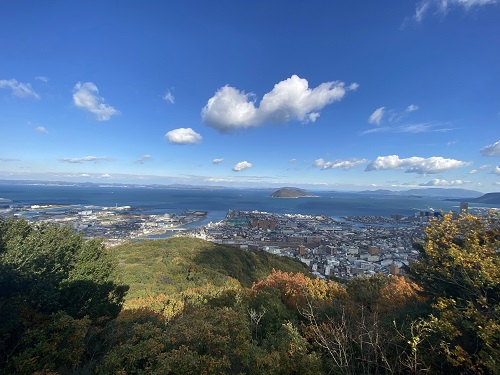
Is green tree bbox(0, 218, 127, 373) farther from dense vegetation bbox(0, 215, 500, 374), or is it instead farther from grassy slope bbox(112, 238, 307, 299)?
grassy slope bbox(112, 238, 307, 299)

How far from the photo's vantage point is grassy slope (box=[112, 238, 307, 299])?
53.6 feet

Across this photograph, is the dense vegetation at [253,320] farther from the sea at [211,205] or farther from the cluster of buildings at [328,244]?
the sea at [211,205]

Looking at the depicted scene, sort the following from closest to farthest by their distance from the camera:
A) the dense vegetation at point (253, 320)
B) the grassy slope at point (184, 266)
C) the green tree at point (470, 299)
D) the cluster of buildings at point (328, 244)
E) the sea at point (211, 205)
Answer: the green tree at point (470, 299) → the dense vegetation at point (253, 320) → the grassy slope at point (184, 266) → the cluster of buildings at point (328, 244) → the sea at point (211, 205)

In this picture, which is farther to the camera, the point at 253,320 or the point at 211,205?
the point at 211,205

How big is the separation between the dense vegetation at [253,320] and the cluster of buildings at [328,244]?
14826mm

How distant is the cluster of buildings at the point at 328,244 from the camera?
91.0 feet

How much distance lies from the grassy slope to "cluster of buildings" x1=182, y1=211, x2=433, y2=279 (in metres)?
5.47

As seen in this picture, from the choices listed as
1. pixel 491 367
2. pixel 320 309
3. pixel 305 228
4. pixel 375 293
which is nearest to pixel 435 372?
pixel 491 367

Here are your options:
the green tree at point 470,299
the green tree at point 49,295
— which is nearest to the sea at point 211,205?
the green tree at point 49,295

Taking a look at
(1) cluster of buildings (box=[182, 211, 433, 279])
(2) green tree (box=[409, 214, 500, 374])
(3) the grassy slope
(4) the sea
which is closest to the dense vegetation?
(2) green tree (box=[409, 214, 500, 374])

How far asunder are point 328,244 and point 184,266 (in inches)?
1027

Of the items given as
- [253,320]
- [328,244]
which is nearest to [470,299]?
[253,320]

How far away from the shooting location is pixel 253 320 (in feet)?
25.0

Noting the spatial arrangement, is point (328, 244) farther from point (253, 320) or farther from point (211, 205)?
point (211, 205)
